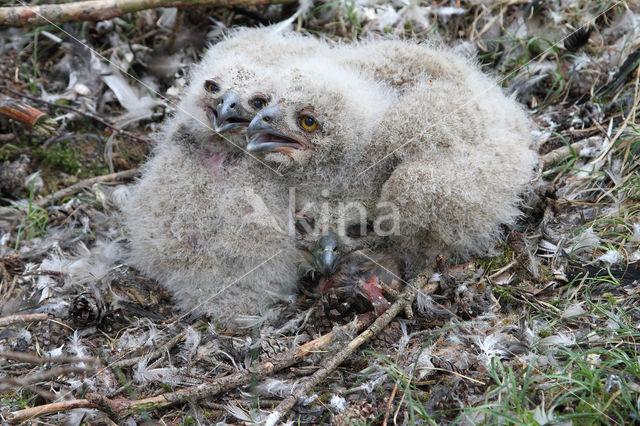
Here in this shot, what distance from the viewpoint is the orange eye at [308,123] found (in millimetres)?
3039

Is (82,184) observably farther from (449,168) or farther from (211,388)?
(449,168)

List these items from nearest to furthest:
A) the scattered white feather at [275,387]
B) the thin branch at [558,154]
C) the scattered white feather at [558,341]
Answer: the scattered white feather at [558,341] < the scattered white feather at [275,387] < the thin branch at [558,154]

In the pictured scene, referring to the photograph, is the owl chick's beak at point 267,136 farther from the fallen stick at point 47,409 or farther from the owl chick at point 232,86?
the fallen stick at point 47,409

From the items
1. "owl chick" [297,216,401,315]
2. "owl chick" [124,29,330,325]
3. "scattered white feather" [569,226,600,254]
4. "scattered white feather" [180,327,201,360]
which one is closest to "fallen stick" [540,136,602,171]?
"scattered white feather" [569,226,600,254]

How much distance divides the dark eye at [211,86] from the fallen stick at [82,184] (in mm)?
1211

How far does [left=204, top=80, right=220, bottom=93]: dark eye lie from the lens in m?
3.16

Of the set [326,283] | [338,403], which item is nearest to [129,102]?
[326,283]

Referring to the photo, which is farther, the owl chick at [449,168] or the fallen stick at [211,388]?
the owl chick at [449,168]

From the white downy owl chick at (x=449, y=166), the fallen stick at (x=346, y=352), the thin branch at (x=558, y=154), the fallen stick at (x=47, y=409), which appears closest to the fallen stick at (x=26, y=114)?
the fallen stick at (x=47, y=409)

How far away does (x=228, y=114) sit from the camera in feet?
9.96

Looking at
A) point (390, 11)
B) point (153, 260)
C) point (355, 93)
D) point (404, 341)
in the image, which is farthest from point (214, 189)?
point (390, 11)

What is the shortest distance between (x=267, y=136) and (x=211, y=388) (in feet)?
4.67

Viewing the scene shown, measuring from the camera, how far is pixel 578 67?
396 centimetres

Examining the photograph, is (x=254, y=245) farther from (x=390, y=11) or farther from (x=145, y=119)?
(x=390, y=11)
